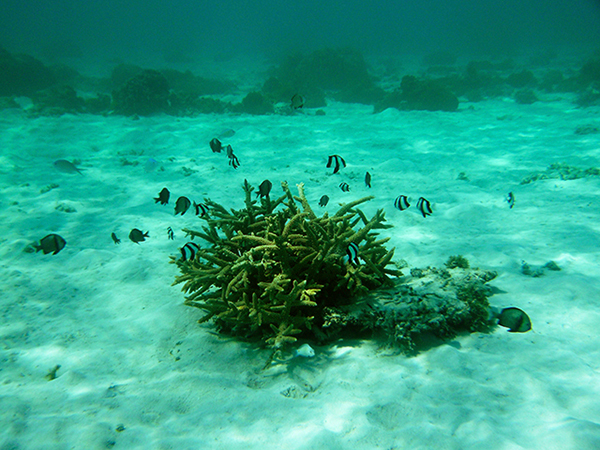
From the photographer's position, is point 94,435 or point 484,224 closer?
point 94,435

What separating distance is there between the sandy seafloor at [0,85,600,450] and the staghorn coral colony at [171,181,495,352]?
0.73ft

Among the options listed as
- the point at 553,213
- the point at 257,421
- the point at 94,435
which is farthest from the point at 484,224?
the point at 94,435

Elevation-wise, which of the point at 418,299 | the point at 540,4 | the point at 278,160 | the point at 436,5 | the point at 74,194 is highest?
the point at 436,5

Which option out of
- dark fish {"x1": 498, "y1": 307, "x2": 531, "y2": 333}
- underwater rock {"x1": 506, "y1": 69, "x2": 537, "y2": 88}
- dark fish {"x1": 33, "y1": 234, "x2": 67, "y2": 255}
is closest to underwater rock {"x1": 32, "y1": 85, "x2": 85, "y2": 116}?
dark fish {"x1": 33, "y1": 234, "x2": 67, "y2": 255}

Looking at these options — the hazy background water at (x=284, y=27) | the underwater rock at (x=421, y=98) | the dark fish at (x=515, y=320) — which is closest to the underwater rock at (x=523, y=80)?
the underwater rock at (x=421, y=98)

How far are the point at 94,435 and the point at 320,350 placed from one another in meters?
1.87

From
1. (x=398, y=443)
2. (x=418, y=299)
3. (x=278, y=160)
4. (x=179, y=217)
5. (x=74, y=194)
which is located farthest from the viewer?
(x=278, y=160)

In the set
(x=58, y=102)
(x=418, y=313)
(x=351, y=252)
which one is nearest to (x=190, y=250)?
(x=351, y=252)

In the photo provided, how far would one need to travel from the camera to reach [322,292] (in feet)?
11.0

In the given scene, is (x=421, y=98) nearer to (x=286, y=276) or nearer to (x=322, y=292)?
(x=322, y=292)

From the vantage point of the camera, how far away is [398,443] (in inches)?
74.0

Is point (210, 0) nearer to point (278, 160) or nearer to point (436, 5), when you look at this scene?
point (436, 5)

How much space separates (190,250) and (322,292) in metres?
1.67

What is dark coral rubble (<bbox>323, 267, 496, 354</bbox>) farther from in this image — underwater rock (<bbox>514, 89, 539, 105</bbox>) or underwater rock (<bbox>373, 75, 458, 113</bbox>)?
underwater rock (<bbox>514, 89, 539, 105</bbox>)
